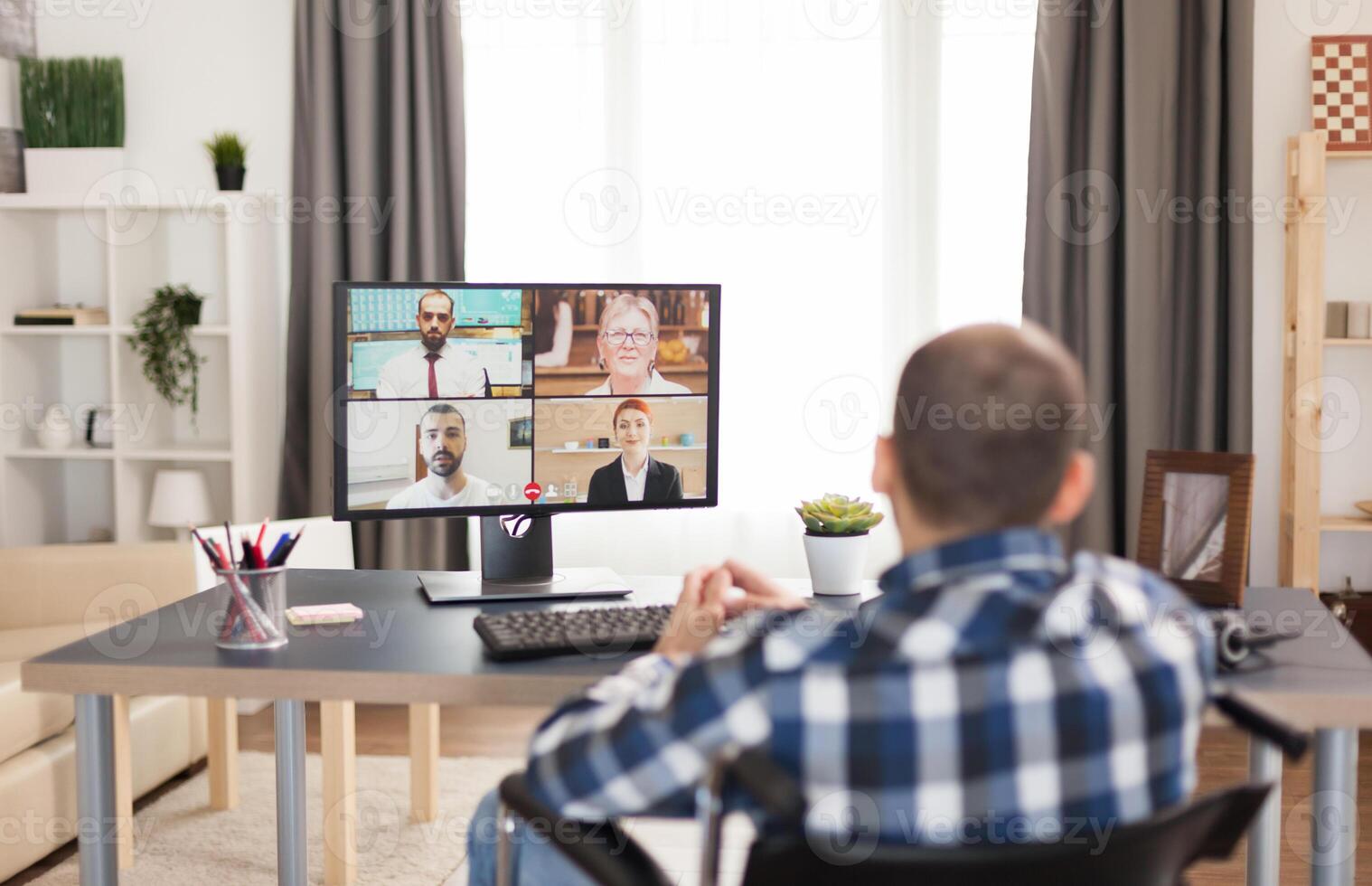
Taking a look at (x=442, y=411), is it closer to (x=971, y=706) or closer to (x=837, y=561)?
(x=837, y=561)

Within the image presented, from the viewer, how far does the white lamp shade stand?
12.8 feet

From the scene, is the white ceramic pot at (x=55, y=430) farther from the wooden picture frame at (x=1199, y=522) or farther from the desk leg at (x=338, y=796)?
the wooden picture frame at (x=1199, y=522)

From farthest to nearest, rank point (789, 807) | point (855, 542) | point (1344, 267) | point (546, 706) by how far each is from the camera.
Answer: point (1344, 267)
point (855, 542)
point (546, 706)
point (789, 807)

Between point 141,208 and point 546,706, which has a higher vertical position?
point 141,208

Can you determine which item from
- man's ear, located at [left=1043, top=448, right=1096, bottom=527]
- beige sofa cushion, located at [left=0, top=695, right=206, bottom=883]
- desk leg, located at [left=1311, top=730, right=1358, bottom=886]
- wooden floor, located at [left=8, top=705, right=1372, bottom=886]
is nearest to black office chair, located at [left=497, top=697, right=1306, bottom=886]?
man's ear, located at [left=1043, top=448, right=1096, bottom=527]

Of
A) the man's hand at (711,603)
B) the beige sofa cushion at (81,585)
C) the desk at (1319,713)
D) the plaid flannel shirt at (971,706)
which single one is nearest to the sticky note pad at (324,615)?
the man's hand at (711,603)

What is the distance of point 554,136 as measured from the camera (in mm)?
4016

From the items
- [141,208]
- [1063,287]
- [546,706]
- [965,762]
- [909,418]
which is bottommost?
[546,706]

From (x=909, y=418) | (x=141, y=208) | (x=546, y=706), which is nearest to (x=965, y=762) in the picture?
(x=909, y=418)

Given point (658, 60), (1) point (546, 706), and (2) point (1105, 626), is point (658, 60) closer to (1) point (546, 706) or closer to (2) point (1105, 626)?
(1) point (546, 706)

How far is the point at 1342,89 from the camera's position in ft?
12.0

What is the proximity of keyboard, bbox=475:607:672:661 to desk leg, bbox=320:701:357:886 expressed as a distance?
1032 mm

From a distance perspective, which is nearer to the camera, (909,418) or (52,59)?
(909,418)

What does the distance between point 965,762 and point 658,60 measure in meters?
3.35
